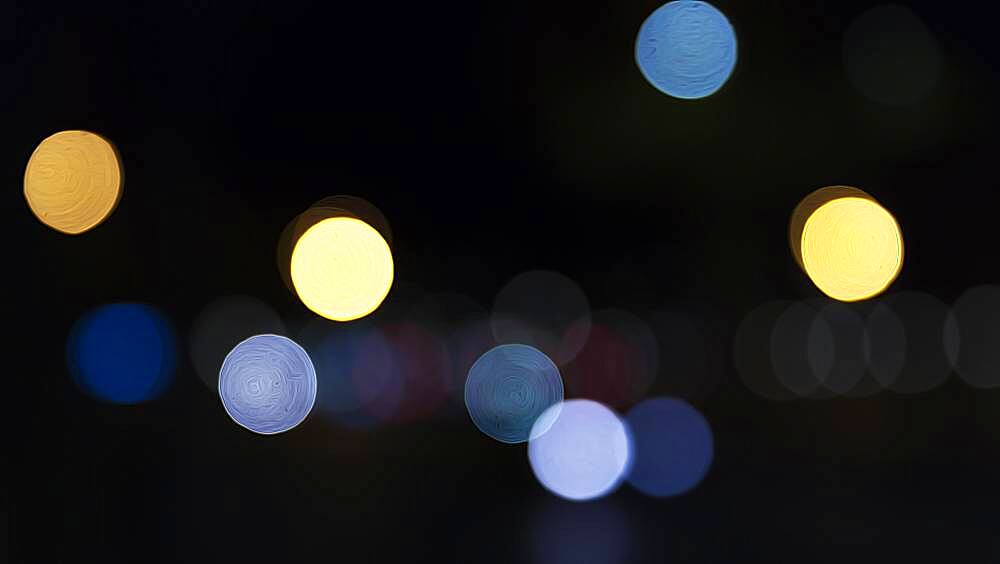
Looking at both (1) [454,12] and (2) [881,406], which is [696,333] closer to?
(2) [881,406]

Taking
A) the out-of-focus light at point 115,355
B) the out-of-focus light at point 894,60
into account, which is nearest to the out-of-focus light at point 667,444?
the out-of-focus light at point 894,60

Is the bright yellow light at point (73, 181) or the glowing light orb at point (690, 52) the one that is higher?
the glowing light orb at point (690, 52)

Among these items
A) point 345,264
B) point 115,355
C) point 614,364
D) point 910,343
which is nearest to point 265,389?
point 115,355

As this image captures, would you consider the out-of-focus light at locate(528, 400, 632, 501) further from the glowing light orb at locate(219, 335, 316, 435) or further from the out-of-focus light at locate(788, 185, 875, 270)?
the glowing light orb at locate(219, 335, 316, 435)

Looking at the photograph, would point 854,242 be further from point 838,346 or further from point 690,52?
point 838,346

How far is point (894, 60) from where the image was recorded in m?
1.89

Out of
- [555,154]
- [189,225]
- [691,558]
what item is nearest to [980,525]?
[691,558]

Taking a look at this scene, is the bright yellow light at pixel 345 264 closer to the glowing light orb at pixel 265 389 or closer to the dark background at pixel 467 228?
the dark background at pixel 467 228

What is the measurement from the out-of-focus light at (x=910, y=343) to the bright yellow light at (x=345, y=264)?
197 centimetres

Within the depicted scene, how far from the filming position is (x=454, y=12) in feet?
5.66

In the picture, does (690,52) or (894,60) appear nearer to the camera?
(690,52)

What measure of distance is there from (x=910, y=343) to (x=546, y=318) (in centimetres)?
267

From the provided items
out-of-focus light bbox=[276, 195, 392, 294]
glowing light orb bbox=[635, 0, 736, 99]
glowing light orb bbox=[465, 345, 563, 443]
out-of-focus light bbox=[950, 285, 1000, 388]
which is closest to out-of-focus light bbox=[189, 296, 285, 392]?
out-of-focus light bbox=[276, 195, 392, 294]

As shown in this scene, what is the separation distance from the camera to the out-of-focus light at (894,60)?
1787 mm
